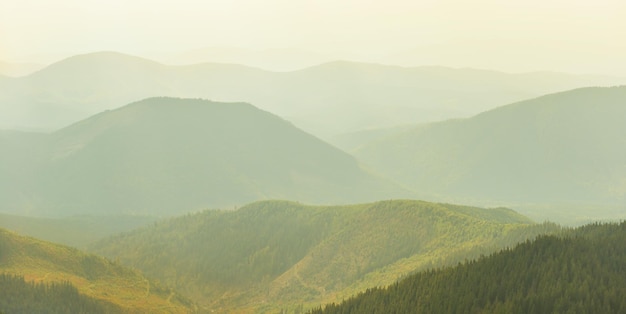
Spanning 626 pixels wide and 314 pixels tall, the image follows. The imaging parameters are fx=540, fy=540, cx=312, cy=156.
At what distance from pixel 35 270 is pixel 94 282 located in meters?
14.6

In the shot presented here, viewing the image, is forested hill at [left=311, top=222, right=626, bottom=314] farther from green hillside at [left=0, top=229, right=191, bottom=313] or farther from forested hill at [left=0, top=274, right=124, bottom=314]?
green hillside at [left=0, top=229, right=191, bottom=313]

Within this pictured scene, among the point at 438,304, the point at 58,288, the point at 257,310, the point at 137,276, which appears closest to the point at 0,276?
the point at 58,288

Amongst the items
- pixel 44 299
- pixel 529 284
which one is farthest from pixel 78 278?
pixel 529 284

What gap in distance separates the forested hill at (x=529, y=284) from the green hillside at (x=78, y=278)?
54.8m

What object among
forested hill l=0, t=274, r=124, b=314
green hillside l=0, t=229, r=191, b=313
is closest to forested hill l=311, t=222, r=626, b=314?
forested hill l=0, t=274, r=124, b=314

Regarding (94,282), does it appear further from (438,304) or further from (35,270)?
(438,304)

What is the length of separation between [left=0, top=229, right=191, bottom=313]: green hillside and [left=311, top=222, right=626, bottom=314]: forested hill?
180 feet

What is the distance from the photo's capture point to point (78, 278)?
14112 cm

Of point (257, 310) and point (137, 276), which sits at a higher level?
point (137, 276)

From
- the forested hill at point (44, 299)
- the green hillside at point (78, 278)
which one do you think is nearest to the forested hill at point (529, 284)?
the forested hill at point (44, 299)

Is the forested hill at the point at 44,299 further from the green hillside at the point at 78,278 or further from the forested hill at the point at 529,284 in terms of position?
the forested hill at the point at 529,284

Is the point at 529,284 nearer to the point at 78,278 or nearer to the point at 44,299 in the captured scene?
the point at 44,299

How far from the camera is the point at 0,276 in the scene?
122 meters

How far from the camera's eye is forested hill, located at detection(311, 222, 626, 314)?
261 ft
